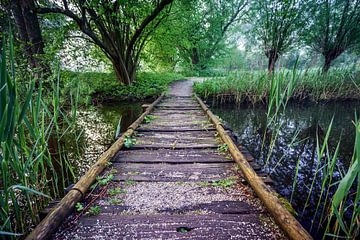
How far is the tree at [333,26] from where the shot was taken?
369 inches

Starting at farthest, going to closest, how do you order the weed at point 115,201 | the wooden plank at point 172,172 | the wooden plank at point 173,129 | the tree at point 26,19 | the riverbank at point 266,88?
1. the riverbank at point 266,88
2. the tree at point 26,19
3. the wooden plank at point 173,129
4. the wooden plank at point 172,172
5. the weed at point 115,201

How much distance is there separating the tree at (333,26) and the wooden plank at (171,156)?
9.75m

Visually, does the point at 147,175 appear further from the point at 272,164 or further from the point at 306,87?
the point at 306,87

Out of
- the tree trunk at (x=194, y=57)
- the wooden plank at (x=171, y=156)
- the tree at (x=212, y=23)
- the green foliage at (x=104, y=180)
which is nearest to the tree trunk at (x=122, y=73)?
the wooden plank at (x=171, y=156)

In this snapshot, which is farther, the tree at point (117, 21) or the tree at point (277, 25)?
the tree at point (277, 25)

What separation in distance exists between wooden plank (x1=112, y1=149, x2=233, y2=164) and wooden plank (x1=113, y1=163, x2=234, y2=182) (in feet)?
0.31

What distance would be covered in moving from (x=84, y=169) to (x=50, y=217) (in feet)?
5.68

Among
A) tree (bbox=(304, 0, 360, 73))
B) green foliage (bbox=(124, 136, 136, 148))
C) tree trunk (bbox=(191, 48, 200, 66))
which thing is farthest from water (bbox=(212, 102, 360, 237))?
tree trunk (bbox=(191, 48, 200, 66))

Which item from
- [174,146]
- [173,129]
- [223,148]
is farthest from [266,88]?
[174,146]

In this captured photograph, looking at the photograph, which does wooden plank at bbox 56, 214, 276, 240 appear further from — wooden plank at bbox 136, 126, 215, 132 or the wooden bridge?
wooden plank at bbox 136, 126, 215, 132

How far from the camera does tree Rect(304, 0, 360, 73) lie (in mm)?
9375

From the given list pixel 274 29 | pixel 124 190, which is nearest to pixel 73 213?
pixel 124 190

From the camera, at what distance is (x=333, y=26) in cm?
987

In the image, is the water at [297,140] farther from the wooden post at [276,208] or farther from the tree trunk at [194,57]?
the tree trunk at [194,57]
